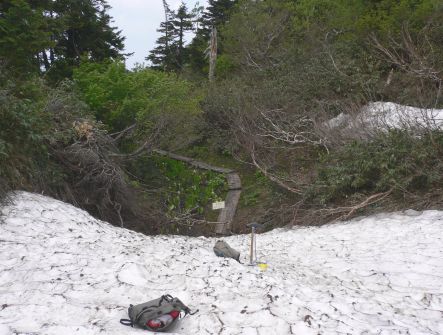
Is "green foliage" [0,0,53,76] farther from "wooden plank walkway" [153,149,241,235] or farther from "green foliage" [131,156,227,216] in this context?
"wooden plank walkway" [153,149,241,235]

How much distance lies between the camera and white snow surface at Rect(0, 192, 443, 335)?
11.7 ft

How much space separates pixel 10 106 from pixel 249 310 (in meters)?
5.65

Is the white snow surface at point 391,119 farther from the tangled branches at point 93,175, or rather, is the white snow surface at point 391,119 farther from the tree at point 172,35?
the tree at point 172,35

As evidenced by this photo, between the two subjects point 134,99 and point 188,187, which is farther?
point 188,187

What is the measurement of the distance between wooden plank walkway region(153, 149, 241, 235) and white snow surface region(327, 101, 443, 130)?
4.14 m

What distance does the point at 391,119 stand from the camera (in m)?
10.1

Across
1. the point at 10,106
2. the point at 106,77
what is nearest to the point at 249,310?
the point at 10,106

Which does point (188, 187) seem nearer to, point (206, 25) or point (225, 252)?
point (225, 252)

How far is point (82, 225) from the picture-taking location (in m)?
6.44

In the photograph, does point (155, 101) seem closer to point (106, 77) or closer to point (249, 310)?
point (106, 77)

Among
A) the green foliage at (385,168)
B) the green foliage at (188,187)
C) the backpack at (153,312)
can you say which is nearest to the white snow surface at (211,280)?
the backpack at (153,312)

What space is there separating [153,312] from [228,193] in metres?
10.5

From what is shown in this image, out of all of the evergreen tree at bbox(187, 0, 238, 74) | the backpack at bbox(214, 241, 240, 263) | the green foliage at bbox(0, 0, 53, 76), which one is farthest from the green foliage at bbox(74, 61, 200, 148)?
the evergreen tree at bbox(187, 0, 238, 74)

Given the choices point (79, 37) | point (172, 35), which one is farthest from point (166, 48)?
point (79, 37)
